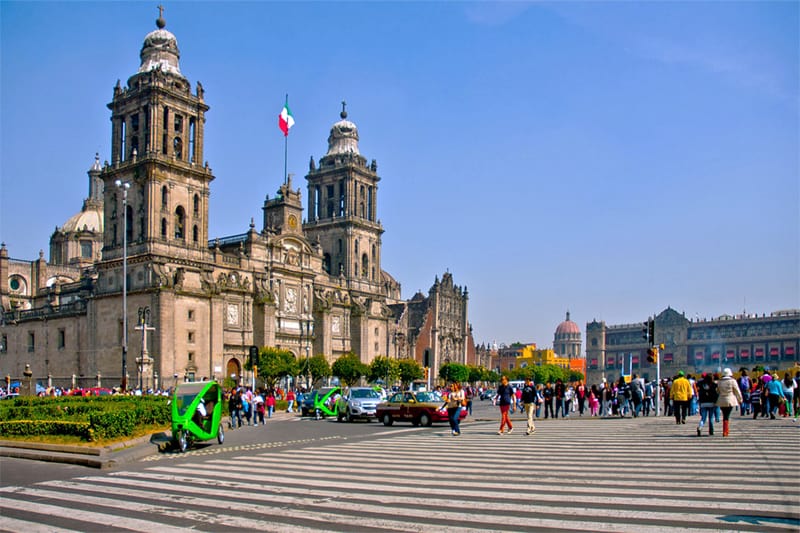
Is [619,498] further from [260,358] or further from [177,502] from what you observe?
[260,358]

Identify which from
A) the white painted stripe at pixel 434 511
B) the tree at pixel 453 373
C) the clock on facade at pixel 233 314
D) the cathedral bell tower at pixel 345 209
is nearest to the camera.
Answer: the white painted stripe at pixel 434 511

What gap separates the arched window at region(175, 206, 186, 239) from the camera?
61.2 metres

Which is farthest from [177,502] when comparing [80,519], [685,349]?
[685,349]

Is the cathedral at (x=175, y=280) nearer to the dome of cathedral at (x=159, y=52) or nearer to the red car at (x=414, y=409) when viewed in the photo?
the dome of cathedral at (x=159, y=52)

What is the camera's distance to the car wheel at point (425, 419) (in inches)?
1141

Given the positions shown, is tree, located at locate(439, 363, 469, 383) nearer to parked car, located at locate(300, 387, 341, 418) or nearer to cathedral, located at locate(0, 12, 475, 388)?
cathedral, located at locate(0, 12, 475, 388)

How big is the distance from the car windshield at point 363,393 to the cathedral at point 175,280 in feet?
54.8

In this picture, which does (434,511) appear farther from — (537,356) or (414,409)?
(537,356)

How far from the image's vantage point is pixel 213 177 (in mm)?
63250

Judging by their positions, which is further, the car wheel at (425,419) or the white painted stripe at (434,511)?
the car wheel at (425,419)

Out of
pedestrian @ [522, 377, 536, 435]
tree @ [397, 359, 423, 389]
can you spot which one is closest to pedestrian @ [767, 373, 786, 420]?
pedestrian @ [522, 377, 536, 435]

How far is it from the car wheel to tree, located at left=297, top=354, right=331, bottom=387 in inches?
1469

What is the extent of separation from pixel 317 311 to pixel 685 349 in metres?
91.7

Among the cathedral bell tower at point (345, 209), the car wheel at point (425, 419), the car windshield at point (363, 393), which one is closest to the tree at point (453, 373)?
the cathedral bell tower at point (345, 209)
